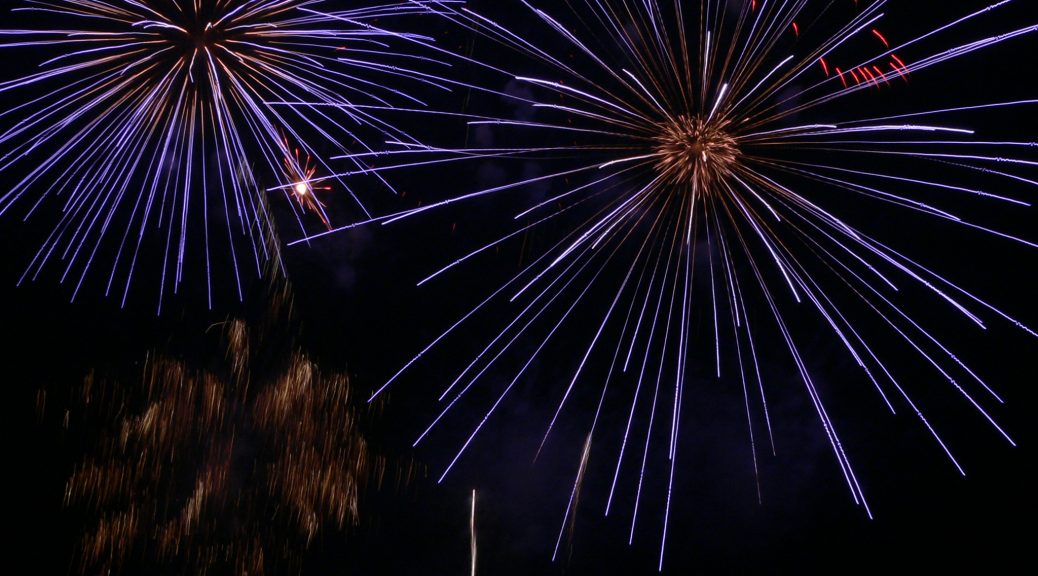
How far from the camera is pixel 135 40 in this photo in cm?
711

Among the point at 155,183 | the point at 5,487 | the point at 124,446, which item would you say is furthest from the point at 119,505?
the point at 155,183

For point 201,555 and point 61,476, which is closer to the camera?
point 201,555

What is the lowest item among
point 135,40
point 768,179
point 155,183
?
point 768,179

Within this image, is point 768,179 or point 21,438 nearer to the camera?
point 768,179

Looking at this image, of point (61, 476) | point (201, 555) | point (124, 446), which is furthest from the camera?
point (61, 476)

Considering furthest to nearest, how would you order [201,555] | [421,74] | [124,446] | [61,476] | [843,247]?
[61,476]
[201,555]
[124,446]
[843,247]
[421,74]

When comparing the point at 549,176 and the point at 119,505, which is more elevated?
the point at 549,176

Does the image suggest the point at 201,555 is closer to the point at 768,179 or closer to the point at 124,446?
the point at 124,446

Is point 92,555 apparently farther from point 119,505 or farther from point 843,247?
point 843,247

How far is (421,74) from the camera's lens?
22.9ft

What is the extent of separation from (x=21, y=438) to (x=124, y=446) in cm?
370

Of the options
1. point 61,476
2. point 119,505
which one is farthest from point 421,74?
point 61,476

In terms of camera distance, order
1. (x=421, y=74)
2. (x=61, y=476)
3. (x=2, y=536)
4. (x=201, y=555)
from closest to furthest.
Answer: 1. (x=421, y=74)
2. (x=201, y=555)
3. (x=61, y=476)
4. (x=2, y=536)

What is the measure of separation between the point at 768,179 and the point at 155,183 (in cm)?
593
